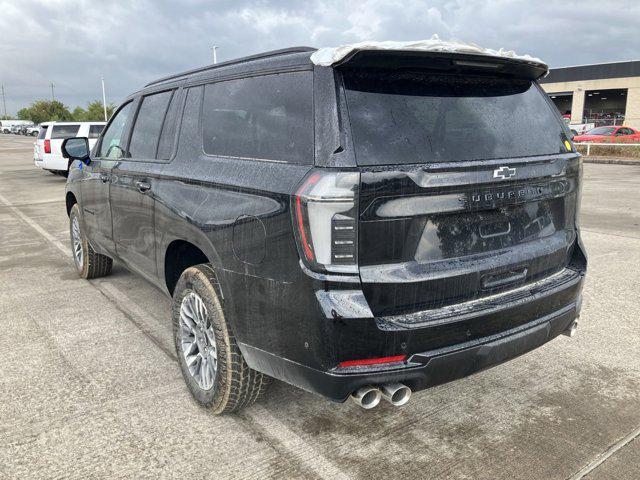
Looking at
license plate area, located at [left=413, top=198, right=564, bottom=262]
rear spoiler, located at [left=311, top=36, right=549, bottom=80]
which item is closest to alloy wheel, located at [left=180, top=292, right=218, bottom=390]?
license plate area, located at [left=413, top=198, right=564, bottom=262]

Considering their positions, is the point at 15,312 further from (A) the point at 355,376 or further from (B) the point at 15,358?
(A) the point at 355,376

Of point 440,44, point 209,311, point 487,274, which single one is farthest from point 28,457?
point 440,44

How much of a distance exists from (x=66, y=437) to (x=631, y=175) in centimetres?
1796

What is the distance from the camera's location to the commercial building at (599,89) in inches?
2062

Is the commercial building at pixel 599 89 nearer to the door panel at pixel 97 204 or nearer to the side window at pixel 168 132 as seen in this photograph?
the door panel at pixel 97 204

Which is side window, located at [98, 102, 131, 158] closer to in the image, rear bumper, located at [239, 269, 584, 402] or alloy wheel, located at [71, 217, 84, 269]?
alloy wheel, located at [71, 217, 84, 269]

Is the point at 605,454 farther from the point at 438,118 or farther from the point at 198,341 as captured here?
the point at 198,341

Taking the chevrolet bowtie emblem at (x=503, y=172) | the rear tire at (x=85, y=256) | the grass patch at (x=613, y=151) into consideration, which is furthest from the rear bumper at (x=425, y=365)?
the grass patch at (x=613, y=151)

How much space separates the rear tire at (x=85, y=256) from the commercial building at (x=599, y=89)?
167 feet

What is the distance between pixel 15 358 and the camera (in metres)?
3.82

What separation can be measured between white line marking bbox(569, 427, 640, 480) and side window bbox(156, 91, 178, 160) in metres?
2.83

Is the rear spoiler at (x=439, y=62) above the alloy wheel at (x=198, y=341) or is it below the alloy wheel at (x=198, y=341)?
above

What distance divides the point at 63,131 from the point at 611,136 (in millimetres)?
23704

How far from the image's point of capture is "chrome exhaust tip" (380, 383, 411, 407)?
2305 millimetres
